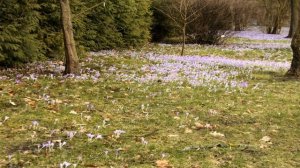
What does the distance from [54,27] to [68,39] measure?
556 cm

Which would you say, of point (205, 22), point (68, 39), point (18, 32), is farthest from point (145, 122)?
point (205, 22)

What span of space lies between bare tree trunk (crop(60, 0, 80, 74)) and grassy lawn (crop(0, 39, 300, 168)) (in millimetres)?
637

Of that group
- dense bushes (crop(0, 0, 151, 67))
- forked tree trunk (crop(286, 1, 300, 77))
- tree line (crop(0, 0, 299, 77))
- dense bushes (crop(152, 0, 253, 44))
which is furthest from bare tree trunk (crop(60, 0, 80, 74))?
dense bushes (crop(152, 0, 253, 44))

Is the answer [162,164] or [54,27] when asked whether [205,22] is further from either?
[162,164]

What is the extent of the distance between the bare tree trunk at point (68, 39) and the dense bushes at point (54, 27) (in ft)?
4.07

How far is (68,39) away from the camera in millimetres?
11406

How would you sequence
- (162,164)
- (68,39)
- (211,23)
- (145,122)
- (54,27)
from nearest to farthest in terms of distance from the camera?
(162,164), (145,122), (68,39), (54,27), (211,23)

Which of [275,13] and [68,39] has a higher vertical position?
[275,13]

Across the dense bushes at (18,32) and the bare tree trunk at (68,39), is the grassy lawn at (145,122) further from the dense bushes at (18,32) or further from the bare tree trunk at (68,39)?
the dense bushes at (18,32)

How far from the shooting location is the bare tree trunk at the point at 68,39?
11305 millimetres

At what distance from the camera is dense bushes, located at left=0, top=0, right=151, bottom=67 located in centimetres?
1333

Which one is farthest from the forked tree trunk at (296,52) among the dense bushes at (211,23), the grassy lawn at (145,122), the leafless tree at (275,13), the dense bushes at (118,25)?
the leafless tree at (275,13)

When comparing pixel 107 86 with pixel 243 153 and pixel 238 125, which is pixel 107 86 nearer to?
pixel 238 125

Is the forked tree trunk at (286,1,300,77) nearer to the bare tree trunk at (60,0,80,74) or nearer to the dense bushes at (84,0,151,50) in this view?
the bare tree trunk at (60,0,80,74)
